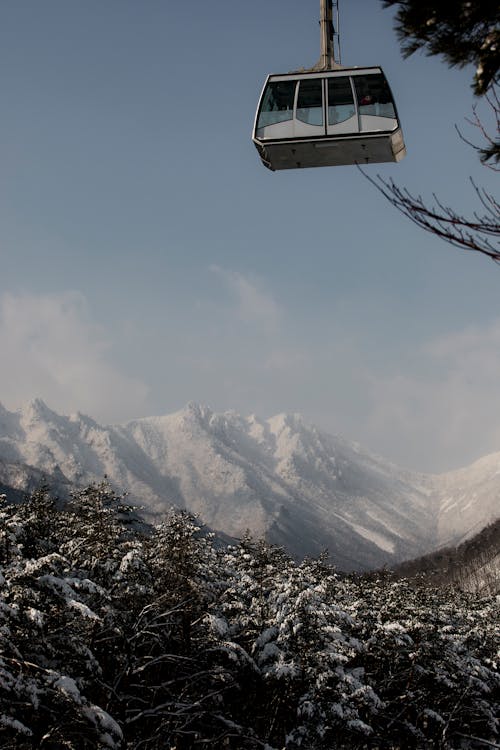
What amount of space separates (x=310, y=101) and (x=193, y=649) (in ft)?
68.0

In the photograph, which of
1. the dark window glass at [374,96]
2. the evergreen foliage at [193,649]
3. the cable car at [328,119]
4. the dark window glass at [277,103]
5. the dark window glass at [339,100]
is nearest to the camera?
the cable car at [328,119]

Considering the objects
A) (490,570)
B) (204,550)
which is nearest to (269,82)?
(204,550)

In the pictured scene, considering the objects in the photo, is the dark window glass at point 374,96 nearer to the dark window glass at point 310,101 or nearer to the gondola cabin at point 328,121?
the gondola cabin at point 328,121

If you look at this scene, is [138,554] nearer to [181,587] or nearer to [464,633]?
[181,587]

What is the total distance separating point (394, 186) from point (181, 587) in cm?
2218

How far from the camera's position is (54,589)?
15141 mm

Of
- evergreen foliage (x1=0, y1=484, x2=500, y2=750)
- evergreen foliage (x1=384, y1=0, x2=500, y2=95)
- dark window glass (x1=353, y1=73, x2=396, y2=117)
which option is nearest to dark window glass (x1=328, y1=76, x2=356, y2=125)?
dark window glass (x1=353, y1=73, x2=396, y2=117)

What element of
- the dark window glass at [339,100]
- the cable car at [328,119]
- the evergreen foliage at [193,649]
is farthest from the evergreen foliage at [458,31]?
the evergreen foliage at [193,649]

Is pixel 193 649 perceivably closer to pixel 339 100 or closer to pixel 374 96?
pixel 339 100

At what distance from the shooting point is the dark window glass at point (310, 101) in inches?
526

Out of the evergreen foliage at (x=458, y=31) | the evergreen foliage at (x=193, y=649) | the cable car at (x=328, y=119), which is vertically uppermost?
the cable car at (x=328, y=119)

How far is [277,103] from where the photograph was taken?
14.3 metres

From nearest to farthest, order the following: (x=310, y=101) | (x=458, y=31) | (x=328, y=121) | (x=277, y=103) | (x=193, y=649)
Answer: (x=458, y=31)
(x=328, y=121)
(x=310, y=101)
(x=277, y=103)
(x=193, y=649)

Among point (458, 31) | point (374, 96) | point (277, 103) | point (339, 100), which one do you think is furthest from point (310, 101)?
point (458, 31)
